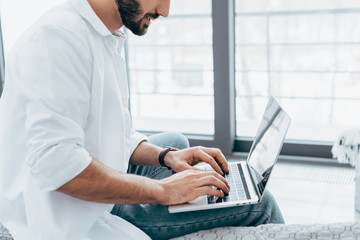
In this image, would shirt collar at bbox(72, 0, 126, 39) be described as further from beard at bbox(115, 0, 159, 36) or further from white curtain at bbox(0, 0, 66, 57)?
white curtain at bbox(0, 0, 66, 57)

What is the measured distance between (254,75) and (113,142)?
268cm

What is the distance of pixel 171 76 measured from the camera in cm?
404

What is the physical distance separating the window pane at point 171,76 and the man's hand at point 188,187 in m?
2.35

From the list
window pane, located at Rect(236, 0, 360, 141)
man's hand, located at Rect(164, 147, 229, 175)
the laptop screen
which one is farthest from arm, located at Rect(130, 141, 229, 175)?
window pane, located at Rect(236, 0, 360, 141)

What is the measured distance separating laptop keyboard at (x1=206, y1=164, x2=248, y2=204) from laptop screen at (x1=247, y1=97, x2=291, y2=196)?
0.04m

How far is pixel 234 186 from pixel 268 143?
21cm

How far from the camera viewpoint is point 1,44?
9.69 feet

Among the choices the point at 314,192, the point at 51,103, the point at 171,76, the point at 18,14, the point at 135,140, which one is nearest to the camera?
the point at 51,103

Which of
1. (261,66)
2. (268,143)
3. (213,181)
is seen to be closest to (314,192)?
(268,143)

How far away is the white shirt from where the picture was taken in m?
1.04

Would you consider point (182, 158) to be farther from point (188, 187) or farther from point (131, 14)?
point (131, 14)

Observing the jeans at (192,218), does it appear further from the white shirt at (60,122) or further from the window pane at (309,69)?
the window pane at (309,69)

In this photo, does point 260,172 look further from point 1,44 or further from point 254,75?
point 254,75

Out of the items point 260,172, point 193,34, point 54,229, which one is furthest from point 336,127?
point 54,229
